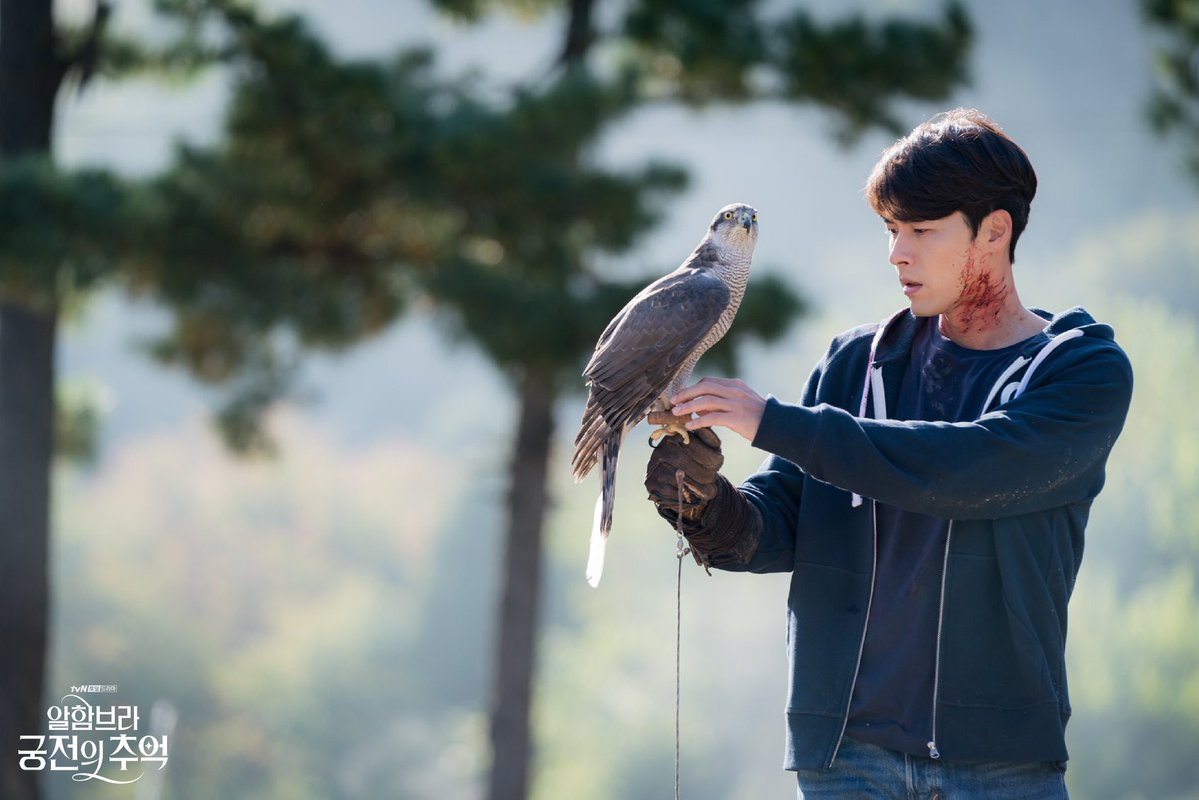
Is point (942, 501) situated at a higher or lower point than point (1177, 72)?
lower

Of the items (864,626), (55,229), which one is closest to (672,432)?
(864,626)

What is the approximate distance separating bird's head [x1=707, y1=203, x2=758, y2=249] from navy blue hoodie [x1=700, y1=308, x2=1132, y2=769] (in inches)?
20.3

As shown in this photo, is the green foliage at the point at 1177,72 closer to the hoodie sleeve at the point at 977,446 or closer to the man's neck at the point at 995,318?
the man's neck at the point at 995,318

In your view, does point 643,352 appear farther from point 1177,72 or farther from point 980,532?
point 1177,72

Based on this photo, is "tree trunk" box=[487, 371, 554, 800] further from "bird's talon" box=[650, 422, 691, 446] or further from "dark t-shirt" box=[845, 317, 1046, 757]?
"dark t-shirt" box=[845, 317, 1046, 757]

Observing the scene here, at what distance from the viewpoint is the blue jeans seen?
1.59m

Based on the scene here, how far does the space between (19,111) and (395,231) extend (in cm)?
200

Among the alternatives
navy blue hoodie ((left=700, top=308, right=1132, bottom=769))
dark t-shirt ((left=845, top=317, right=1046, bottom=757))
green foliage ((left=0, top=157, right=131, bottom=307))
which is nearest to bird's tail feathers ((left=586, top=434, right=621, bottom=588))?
navy blue hoodie ((left=700, top=308, right=1132, bottom=769))

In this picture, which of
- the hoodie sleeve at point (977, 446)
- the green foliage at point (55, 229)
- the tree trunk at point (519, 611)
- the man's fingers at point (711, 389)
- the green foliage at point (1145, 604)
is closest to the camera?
the hoodie sleeve at point (977, 446)

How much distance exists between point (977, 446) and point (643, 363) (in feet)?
2.16

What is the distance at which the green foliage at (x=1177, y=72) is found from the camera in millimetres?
7824

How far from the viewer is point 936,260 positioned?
168cm

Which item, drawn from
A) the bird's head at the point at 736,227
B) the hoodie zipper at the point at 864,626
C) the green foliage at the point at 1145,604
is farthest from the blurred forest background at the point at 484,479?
the hoodie zipper at the point at 864,626

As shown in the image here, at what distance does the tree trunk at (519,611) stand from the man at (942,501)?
5042mm
